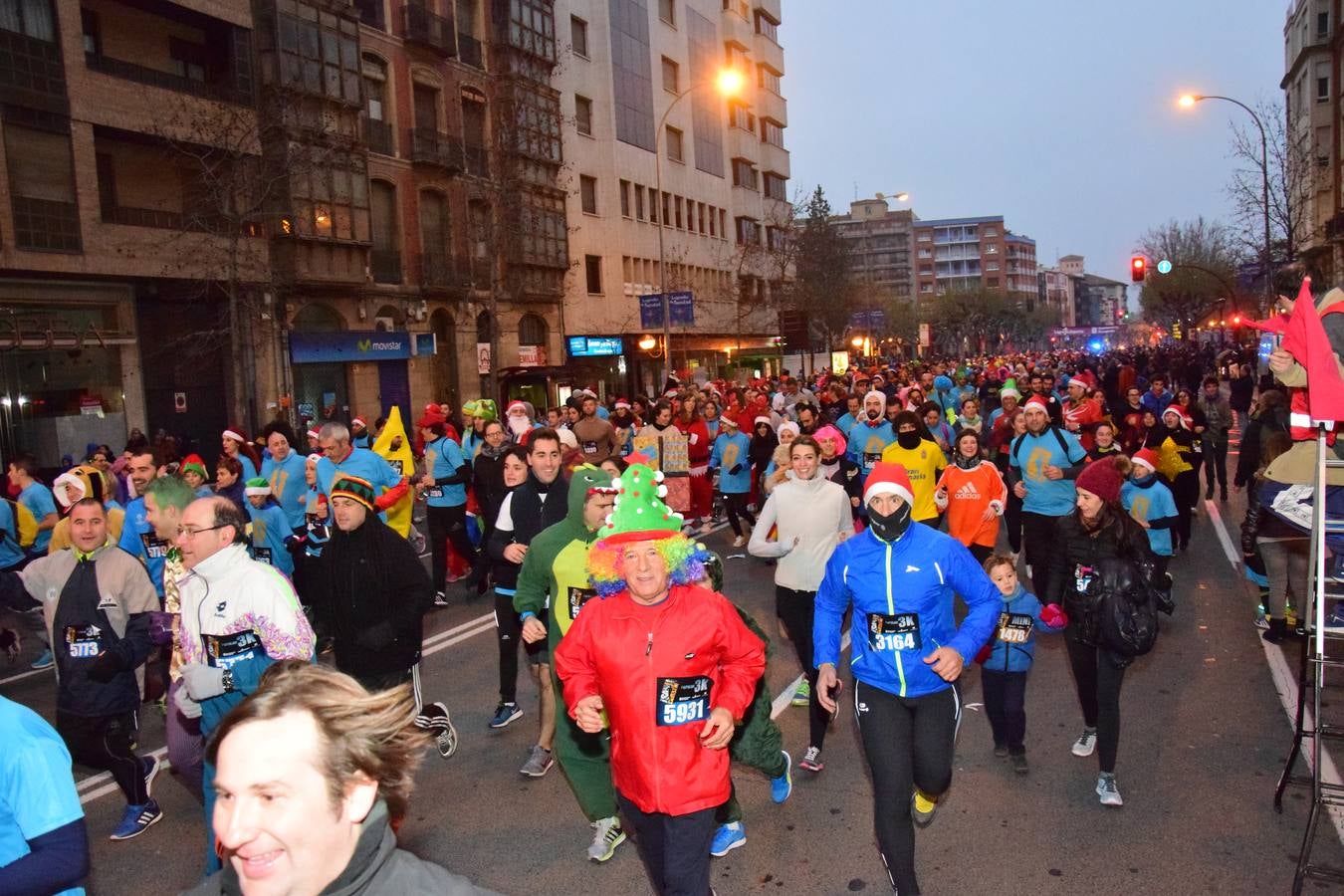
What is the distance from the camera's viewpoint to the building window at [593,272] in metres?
42.8

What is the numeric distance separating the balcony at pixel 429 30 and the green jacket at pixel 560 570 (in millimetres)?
30367

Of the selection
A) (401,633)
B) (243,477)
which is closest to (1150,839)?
(401,633)

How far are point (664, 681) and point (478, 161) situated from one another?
34.5 meters

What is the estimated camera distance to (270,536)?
29.3 ft

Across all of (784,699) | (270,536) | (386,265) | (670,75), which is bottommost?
(784,699)

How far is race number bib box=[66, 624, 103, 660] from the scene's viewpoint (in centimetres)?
519

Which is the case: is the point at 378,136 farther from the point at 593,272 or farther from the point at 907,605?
the point at 907,605

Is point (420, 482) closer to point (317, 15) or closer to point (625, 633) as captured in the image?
point (625, 633)

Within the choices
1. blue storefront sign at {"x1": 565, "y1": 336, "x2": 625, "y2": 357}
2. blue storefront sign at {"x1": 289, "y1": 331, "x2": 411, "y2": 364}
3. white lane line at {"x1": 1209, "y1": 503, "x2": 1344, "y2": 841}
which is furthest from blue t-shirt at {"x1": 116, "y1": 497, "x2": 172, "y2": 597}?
blue storefront sign at {"x1": 565, "y1": 336, "x2": 625, "y2": 357}

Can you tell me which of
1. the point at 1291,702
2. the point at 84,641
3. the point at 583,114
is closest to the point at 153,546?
the point at 84,641

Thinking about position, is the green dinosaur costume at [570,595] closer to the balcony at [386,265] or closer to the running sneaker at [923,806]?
the running sneaker at [923,806]

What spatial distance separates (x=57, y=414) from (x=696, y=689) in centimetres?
2305

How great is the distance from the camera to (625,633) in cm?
389

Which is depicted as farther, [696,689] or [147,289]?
[147,289]
